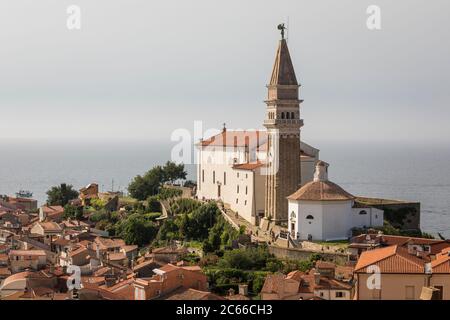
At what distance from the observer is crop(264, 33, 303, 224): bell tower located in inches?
1195

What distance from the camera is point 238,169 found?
34.2 metres

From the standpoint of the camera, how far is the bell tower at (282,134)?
99.6 feet

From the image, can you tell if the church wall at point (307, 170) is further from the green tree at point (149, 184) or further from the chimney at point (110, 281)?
the green tree at point (149, 184)

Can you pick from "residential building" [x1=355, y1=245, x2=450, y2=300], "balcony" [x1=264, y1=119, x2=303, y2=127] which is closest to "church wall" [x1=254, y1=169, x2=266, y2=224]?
"balcony" [x1=264, y1=119, x2=303, y2=127]

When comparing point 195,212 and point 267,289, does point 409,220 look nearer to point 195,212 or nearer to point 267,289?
point 195,212

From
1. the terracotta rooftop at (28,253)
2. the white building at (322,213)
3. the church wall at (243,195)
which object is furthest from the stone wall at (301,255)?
the terracotta rooftop at (28,253)

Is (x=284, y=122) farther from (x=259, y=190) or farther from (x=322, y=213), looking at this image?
(x=322, y=213)

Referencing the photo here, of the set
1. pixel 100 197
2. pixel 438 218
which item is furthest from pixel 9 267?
pixel 438 218

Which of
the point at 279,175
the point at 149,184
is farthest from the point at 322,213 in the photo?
the point at 149,184

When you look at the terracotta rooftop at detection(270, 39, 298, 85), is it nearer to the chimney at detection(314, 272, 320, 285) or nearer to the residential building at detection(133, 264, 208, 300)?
the residential building at detection(133, 264, 208, 300)

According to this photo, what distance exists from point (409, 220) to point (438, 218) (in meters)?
26.3

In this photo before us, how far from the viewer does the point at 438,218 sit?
2226 inches

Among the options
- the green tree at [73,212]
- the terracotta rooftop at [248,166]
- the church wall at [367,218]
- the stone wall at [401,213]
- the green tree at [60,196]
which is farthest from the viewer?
the green tree at [60,196]

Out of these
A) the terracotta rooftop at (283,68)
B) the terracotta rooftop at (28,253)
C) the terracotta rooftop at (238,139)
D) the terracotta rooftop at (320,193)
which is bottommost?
the terracotta rooftop at (28,253)
